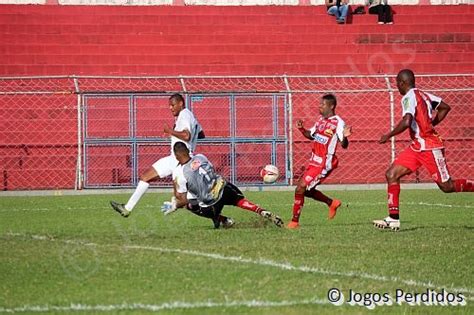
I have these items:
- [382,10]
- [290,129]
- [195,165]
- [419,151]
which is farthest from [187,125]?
[382,10]

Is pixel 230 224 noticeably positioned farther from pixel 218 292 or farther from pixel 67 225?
pixel 218 292

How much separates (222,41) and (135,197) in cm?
1499

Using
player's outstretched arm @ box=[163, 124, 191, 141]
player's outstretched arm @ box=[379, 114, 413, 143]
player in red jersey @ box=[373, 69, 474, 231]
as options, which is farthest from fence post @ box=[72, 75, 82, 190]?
player's outstretched arm @ box=[379, 114, 413, 143]

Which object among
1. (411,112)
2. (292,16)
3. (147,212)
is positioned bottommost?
(147,212)

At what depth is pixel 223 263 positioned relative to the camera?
9.98 metres

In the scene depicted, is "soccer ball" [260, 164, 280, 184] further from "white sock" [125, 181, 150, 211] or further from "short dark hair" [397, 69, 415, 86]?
"short dark hair" [397, 69, 415, 86]

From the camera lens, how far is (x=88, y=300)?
814cm

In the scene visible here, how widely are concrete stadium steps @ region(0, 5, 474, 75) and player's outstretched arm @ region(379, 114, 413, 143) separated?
1571cm

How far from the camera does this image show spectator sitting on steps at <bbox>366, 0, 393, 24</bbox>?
100 ft

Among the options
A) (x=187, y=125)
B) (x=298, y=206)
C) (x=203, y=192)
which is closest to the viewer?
(x=203, y=192)

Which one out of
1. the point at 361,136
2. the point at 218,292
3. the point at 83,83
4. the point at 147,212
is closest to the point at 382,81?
the point at 361,136

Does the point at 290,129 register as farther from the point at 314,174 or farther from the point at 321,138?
the point at 314,174

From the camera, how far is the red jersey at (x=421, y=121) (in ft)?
42.9

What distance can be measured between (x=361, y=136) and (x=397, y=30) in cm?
500
